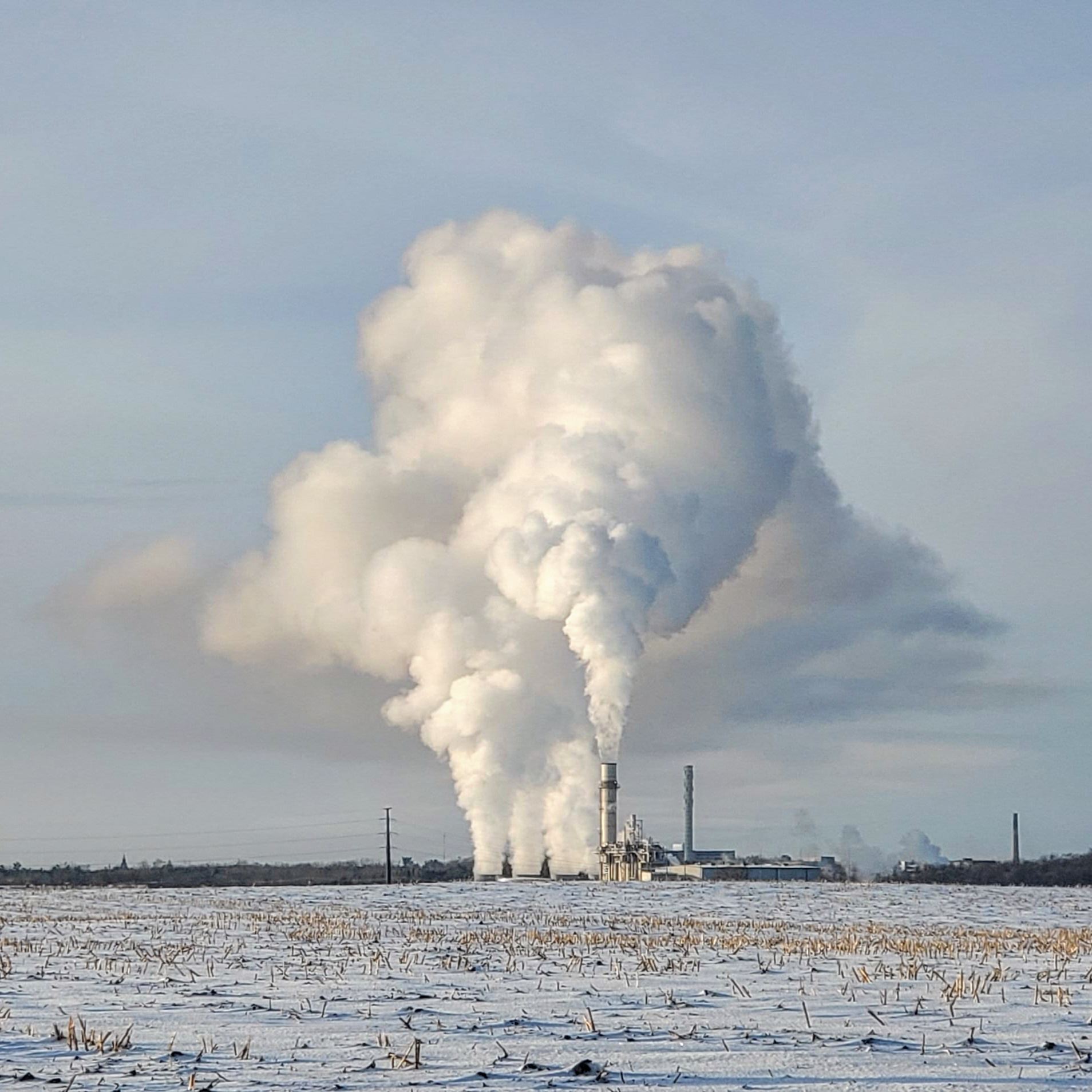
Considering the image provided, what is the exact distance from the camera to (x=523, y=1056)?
16.2 metres

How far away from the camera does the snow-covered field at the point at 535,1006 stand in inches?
603

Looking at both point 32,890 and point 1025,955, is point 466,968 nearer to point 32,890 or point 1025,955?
point 1025,955

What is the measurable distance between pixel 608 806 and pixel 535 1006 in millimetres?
111002

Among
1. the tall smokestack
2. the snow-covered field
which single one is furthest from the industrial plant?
the snow-covered field

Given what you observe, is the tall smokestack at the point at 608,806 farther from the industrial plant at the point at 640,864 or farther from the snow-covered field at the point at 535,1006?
the snow-covered field at the point at 535,1006

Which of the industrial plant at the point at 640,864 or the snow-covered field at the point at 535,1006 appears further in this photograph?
the industrial plant at the point at 640,864

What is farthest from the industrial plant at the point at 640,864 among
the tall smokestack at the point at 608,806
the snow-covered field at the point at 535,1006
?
the snow-covered field at the point at 535,1006

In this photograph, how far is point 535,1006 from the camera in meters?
21.5

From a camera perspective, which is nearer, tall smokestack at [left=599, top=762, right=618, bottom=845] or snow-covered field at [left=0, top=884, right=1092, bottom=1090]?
snow-covered field at [left=0, top=884, right=1092, bottom=1090]

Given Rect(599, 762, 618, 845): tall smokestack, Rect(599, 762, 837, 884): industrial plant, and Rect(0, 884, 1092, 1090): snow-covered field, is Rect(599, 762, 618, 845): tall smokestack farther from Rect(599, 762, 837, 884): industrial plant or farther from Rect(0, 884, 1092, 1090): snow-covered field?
Rect(0, 884, 1092, 1090): snow-covered field

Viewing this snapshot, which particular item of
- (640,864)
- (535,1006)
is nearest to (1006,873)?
(640,864)

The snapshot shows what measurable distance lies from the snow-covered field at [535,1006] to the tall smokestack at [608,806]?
81.8 metres

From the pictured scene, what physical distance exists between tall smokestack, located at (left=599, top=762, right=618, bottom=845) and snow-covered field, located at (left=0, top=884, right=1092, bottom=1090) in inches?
3220

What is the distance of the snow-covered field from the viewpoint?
15.3 m
